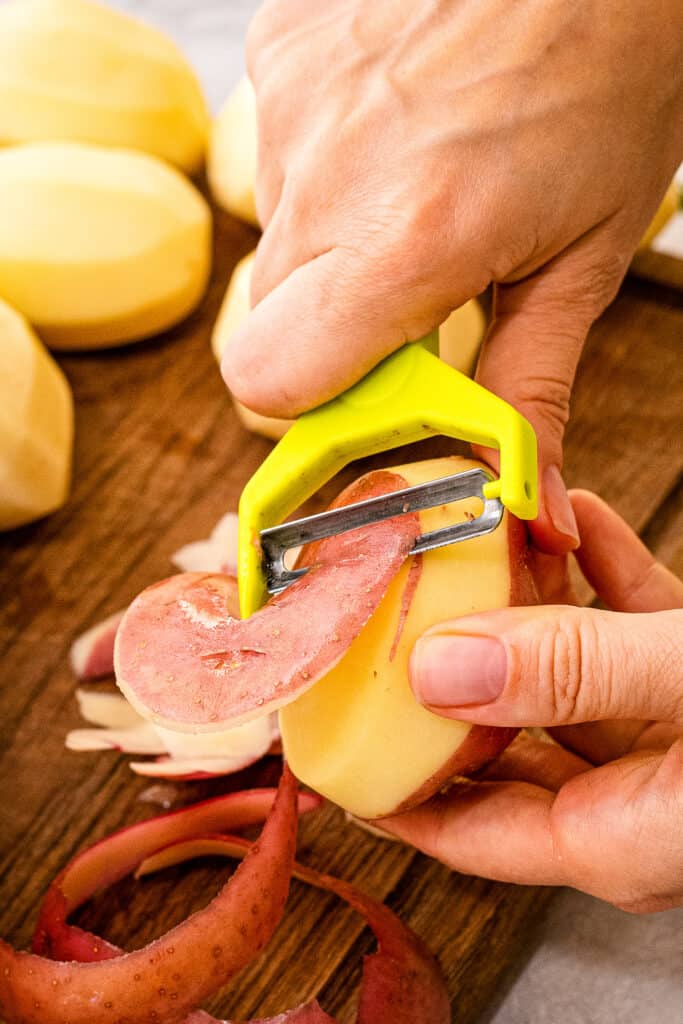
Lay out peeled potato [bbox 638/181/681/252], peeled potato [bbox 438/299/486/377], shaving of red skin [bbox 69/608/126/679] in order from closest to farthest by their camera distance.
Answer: shaving of red skin [bbox 69/608/126/679] < peeled potato [bbox 438/299/486/377] < peeled potato [bbox 638/181/681/252]

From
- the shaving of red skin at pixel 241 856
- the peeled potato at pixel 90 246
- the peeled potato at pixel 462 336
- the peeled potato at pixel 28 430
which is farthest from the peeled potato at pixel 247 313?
the shaving of red skin at pixel 241 856

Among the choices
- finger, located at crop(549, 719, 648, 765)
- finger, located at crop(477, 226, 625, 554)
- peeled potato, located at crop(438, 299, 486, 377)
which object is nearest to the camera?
finger, located at crop(477, 226, 625, 554)

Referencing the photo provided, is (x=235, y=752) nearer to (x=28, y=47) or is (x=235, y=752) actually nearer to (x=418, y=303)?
(x=418, y=303)

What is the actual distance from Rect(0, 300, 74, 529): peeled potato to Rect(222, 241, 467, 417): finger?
516 mm

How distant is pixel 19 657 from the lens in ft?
4.52

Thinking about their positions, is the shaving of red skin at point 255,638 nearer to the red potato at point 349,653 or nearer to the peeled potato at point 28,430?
the red potato at point 349,653

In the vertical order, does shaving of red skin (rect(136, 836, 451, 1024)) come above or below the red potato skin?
below

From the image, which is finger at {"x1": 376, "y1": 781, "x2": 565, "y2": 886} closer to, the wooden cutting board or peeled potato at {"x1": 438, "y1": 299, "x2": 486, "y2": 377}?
the wooden cutting board

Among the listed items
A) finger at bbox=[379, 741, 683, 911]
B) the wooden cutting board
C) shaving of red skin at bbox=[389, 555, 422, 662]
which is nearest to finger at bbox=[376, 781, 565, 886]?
finger at bbox=[379, 741, 683, 911]

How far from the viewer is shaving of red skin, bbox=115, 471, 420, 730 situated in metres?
0.85

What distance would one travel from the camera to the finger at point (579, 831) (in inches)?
35.7

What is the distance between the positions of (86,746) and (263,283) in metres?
0.59

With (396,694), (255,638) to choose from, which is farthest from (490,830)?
(255,638)

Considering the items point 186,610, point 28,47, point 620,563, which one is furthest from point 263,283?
point 28,47
